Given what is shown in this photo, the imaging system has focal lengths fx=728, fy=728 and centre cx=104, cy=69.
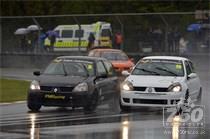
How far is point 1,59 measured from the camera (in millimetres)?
44188

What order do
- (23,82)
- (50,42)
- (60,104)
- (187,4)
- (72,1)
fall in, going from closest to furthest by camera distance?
(60,104), (23,82), (50,42), (187,4), (72,1)

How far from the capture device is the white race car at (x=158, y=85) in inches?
725

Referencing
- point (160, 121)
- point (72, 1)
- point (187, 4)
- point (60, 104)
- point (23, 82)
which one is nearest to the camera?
point (160, 121)

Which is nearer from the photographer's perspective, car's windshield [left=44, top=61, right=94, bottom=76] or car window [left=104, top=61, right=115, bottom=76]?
car's windshield [left=44, top=61, right=94, bottom=76]

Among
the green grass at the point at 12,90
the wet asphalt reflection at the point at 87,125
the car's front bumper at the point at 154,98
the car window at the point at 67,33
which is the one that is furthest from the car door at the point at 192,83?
the car window at the point at 67,33

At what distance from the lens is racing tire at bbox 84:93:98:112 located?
62.1ft

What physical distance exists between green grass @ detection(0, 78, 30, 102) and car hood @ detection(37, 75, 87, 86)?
10.8 feet

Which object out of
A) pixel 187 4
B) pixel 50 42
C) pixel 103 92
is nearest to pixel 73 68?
pixel 103 92

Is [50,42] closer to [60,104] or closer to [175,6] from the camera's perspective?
[175,6]

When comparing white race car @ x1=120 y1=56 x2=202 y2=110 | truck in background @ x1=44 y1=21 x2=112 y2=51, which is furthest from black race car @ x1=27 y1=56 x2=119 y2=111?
truck in background @ x1=44 y1=21 x2=112 y2=51

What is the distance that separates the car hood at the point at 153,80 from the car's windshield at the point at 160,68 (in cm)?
38

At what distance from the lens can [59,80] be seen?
1909 cm

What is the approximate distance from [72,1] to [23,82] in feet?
112

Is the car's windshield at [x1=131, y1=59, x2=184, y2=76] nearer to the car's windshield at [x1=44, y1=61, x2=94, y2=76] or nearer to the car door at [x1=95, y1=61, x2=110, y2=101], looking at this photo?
the car door at [x1=95, y1=61, x2=110, y2=101]
